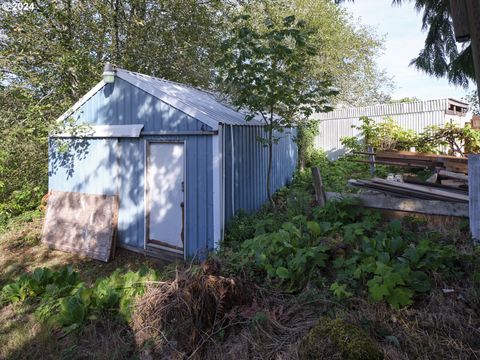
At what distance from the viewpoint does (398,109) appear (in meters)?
14.2

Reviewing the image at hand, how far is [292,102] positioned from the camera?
21.8 feet

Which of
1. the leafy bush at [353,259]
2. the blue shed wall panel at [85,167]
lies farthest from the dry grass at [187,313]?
the blue shed wall panel at [85,167]

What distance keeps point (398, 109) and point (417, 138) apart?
2559mm

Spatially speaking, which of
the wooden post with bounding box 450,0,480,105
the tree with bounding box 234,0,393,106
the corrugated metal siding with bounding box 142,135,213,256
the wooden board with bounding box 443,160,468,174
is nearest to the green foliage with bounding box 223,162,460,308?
the corrugated metal siding with bounding box 142,135,213,256

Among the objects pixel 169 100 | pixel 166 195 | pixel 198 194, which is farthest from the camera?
pixel 166 195

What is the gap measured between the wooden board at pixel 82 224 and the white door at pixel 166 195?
868 millimetres

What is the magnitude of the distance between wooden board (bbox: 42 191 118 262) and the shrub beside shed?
21 centimetres

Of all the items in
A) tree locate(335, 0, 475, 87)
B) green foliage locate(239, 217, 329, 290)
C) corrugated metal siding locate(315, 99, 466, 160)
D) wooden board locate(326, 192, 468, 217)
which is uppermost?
corrugated metal siding locate(315, 99, 466, 160)

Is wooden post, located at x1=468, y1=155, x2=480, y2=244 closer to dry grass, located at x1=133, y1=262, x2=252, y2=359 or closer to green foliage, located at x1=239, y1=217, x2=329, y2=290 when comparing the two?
green foliage, located at x1=239, y1=217, x2=329, y2=290

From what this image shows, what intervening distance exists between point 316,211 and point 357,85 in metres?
23.2

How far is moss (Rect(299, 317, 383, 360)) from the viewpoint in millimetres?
2396

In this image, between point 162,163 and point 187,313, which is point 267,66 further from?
point 187,313

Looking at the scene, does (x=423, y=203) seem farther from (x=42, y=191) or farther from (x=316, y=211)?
(x=42, y=191)

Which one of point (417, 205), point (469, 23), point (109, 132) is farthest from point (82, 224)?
point (469, 23)
